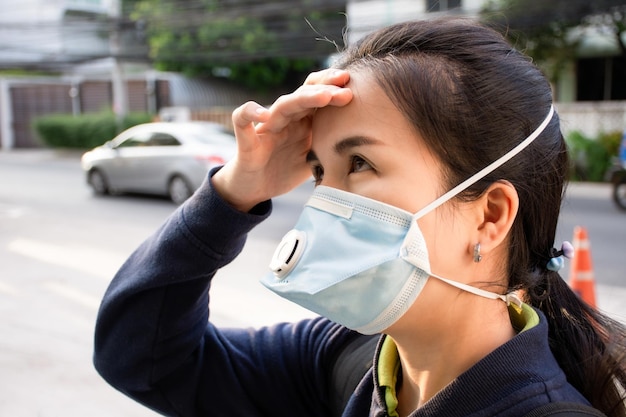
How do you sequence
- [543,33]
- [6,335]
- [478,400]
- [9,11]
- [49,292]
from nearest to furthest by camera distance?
[478,400], [6,335], [49,292], [543,33], [9,11]

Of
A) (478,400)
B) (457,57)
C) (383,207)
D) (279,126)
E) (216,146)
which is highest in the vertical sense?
(457,57)

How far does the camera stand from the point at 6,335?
4.25 m

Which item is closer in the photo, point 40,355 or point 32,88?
point 40,355

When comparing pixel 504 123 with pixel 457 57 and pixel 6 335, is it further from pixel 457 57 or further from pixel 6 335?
pixel 6 335

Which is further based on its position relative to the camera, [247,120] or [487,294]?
[247,120]

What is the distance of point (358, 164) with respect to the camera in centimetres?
117

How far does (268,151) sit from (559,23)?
48.5ft

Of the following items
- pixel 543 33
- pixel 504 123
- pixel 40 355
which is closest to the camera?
pixel 504 123

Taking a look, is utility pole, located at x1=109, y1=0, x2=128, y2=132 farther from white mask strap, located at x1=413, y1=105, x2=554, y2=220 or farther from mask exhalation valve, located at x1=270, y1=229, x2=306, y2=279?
white mask strap, located at x1=413, y1=105, x2=554, y2=220

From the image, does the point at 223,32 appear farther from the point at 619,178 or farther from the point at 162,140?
the point at 619,178

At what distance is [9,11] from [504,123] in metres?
32.1

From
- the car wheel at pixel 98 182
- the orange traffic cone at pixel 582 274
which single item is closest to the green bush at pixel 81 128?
the car wheel at pixel 98 182

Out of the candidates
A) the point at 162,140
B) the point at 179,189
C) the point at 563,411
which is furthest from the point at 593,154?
the point at 563,411

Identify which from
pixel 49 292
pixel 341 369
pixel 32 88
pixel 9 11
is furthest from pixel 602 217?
pixel 9 11
